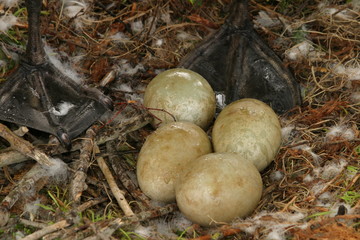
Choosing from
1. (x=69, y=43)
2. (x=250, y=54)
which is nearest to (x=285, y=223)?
(x=250, y=54)

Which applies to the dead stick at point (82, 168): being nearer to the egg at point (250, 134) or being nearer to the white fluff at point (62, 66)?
the white fluff at point (62, 66)

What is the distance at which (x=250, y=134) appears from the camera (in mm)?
2818

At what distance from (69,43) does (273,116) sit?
150cm

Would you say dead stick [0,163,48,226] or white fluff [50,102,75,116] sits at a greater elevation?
white fluff [50,102,75,116]

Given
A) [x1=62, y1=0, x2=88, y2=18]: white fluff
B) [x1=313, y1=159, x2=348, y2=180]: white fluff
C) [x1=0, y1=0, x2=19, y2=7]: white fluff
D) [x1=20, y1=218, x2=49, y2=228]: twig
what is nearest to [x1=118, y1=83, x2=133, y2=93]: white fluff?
[x1=62, y1=0, x2=88, y2=18]: white fluff

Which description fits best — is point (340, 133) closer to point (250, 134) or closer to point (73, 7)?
point (250, 134)

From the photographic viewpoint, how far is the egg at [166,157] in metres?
2.73

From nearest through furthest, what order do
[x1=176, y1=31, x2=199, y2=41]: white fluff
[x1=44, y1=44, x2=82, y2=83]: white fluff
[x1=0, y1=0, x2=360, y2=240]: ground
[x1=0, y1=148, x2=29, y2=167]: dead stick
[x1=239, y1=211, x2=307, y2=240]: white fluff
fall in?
[x1=239, y1=211, x2=307, y2=240]: white fluff → [x1=0, y1=0, x2=360, y2=240]: ground → [x1=0, y1=148, x2=29, y2=167]: dead stick → [x1=44, y1=44, x2=82, y2=83]: white fluff → [x1=176, y1=31, x2=199, y2=41]: white fluff

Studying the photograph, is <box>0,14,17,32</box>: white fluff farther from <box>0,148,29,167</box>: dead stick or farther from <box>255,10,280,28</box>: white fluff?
<box>255,10,280,28</box>: white fluff

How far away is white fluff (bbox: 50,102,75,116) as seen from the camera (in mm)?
3231

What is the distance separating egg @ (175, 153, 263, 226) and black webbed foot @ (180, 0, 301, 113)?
3.21ft

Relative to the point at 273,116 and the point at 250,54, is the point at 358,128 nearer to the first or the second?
the point at 273,116

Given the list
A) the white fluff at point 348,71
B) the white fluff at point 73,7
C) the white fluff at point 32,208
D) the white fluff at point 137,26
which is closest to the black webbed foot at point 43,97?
the white fluff at point 32,208

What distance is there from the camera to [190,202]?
99.1 inches
